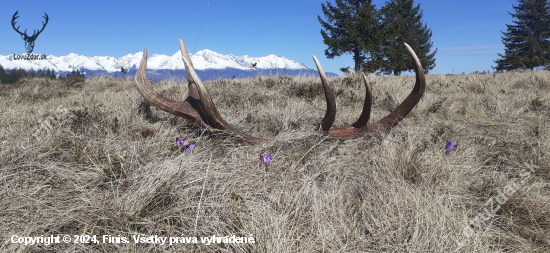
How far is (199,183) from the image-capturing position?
169 centimetres

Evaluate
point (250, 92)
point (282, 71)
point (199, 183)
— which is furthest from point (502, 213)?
point (282, 71)

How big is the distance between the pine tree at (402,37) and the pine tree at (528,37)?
9249 millimetres

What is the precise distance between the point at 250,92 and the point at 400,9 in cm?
3751

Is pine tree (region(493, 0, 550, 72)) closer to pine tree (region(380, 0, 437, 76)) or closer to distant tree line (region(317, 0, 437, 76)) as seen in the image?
pine tree (region(380, 0, 437, 76))

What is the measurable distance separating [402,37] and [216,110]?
37.6m

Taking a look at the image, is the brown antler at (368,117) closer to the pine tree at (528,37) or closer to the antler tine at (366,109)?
the antler tine at (366,109)

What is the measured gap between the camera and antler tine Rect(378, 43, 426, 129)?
7.71 ft

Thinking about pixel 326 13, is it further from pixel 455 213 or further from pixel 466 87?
pixel 455 213

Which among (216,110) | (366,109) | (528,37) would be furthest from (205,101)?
(528,37)

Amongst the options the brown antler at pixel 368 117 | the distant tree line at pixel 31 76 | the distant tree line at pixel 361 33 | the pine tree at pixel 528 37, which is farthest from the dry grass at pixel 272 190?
the pine tree at pixel 528 37

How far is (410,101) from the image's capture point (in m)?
2.56

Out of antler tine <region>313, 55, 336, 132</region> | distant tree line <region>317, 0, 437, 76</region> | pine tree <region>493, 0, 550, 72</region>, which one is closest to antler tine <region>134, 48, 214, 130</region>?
antler tine <region>313, 55, 336, 132</region>

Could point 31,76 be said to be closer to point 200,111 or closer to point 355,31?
point 200,111

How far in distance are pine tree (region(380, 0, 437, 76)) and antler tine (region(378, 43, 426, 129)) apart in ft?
92.2
